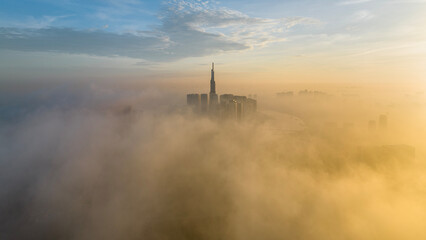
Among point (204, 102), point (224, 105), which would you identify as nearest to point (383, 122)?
point (224, 105)

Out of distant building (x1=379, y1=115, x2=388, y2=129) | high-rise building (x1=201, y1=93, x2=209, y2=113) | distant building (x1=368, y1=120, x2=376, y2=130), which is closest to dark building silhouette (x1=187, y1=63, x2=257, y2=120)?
high-rise building (x1=201, y1=93, x2=209, y2=113)

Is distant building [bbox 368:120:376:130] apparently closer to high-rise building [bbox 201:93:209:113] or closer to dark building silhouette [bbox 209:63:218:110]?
dark building silhouette [bbox 209:63:218:110]

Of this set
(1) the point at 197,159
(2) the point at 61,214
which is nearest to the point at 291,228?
(1) the point at 197,159

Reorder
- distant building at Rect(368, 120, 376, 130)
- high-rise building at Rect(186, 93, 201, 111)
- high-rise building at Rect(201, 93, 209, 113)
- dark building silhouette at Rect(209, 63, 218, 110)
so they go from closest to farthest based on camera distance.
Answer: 1. distant building at Rect(368, 120, 376, 130)
2. high-rise building at Rect(186, 93, 201, 111)
3. high-rise building at Rect(201, 93, 209, 113)
4. dark building silhouette at Rect(209, 63, 218, 110)

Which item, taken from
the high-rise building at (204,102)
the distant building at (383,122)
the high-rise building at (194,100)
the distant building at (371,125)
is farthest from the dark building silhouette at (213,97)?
the distant building at (383,122)

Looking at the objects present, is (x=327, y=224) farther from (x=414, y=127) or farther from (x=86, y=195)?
(x=86, y=195)

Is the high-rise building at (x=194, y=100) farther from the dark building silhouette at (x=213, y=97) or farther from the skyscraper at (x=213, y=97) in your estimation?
the skyscraper at (x=213, y=97)

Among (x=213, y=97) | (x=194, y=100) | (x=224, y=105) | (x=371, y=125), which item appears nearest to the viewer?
(x=371, y=125)

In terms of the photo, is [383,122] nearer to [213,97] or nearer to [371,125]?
[371,125]
